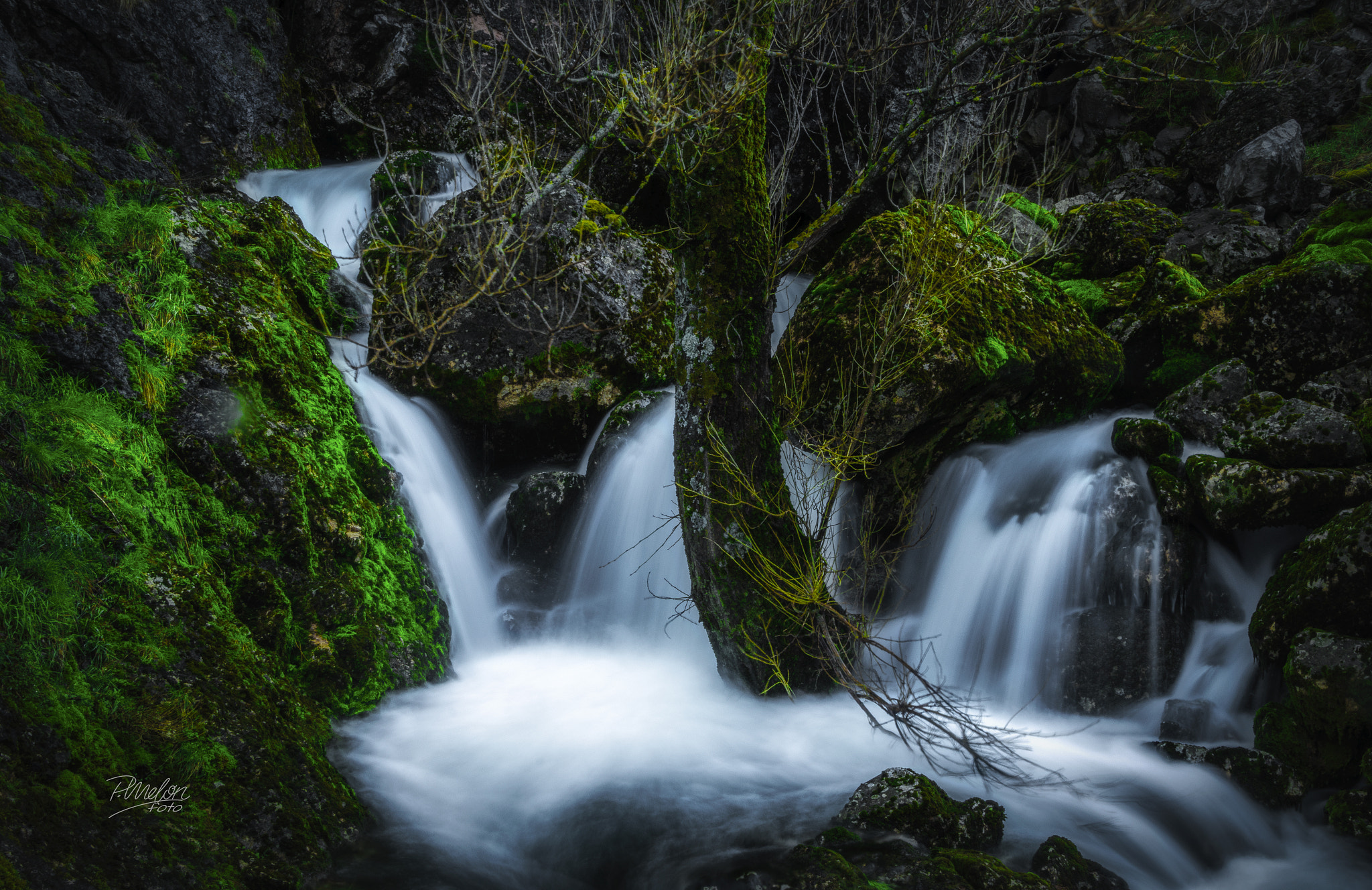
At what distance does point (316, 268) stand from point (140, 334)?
2.98 m

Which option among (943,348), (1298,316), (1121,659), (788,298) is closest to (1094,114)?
(788,298)

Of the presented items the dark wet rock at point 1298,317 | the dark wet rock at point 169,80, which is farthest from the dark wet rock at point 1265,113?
the dark wet rock at point 169,80

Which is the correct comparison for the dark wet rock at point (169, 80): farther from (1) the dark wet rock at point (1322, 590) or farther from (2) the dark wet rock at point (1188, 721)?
(1) the dark wet rock at point (1322, 590)

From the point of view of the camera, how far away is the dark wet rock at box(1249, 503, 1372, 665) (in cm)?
445

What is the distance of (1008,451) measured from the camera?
23.0 ft

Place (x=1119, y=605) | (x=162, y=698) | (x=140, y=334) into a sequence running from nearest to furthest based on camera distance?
(x=162, y=698) → (x=140, y=334) → (x=1119, y=605)

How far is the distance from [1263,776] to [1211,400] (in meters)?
3.31

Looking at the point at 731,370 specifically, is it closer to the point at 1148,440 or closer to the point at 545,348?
the point at 1148,440

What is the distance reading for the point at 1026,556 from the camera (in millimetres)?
6230

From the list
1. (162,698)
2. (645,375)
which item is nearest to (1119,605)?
(645,375)

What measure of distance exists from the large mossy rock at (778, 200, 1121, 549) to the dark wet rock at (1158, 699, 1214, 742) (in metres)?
2.11

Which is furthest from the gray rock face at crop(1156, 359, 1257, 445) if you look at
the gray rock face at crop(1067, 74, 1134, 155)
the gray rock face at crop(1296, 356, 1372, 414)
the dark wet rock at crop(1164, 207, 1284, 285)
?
the gray rock face at crop(1067, 74, 1134, 155)

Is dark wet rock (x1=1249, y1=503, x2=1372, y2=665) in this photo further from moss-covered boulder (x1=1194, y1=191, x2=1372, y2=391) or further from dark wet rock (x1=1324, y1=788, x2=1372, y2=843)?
moss-covered boulder (x1=1194, y1=191, x2=1372, y2=391)

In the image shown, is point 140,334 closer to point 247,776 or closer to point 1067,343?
point 247,776
